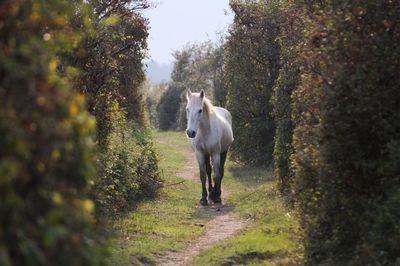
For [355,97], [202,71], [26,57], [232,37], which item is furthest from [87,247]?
[202,71]

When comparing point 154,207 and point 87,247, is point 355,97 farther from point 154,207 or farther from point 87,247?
point 154,207

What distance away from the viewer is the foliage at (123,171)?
11.6m

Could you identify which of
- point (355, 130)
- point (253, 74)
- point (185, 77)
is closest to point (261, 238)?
point (355, 130)

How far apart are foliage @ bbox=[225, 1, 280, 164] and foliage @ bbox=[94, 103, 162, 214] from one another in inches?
215

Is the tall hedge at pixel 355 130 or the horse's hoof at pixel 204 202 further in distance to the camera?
the horse's hoof at pixel 204 202

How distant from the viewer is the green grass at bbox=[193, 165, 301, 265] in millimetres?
9469

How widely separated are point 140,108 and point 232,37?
529cm

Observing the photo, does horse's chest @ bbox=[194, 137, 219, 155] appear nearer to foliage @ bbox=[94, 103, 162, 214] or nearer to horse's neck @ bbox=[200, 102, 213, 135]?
horse's neck @ bbox=[200, 102, 213, 135]

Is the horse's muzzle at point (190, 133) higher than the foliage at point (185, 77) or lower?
lower

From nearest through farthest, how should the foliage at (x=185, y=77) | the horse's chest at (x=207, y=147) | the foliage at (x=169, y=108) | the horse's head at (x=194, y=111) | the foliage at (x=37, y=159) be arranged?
the foliage at (x=37, y=159), the horse's head at (x=194, y=111), the horse's chest at (x=207, y=147), the foliage at (x=185, y=77), the foliage at (x=169, y=108)

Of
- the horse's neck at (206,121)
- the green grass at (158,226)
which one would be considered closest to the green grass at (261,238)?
the green grass at (158,226)

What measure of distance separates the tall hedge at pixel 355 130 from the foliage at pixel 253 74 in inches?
614

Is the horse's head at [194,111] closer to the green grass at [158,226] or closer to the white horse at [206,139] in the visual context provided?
the white horse at [206,139]

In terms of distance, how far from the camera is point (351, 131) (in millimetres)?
7535
